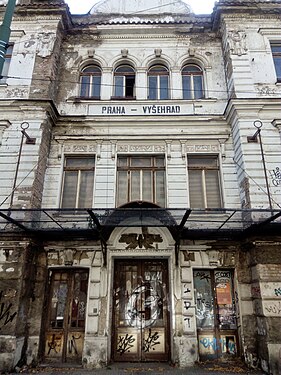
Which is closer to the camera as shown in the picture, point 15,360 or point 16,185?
point 15,360

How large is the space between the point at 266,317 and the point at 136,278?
3421mm

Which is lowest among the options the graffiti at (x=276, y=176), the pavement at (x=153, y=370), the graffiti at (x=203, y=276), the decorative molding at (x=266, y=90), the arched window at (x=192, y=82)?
the pavement at (x=153, y=370)

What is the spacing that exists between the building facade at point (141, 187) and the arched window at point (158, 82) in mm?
71

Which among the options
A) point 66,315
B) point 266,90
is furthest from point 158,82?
point 66,315

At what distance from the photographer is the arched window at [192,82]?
1009 cm

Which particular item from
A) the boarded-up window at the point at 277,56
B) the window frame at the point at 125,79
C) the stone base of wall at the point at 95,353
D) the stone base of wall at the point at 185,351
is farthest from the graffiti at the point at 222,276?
the boarded-up window at the point at 277,56

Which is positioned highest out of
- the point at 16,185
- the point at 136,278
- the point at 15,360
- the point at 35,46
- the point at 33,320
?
the point at 35,46

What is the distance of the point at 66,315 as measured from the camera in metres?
7.86

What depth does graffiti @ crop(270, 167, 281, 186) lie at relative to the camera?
317 inches

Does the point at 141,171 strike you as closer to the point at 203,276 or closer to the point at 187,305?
the point at 203,276

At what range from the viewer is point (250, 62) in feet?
31.5

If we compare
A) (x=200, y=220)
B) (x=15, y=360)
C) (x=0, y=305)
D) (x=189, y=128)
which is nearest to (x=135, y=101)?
(x=189, y=128)

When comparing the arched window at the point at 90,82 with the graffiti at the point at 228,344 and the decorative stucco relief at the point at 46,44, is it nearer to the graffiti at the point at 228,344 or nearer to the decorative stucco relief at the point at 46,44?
the decorative stucco relief at the point at 46,44

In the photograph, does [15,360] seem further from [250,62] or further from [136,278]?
[250,62]
